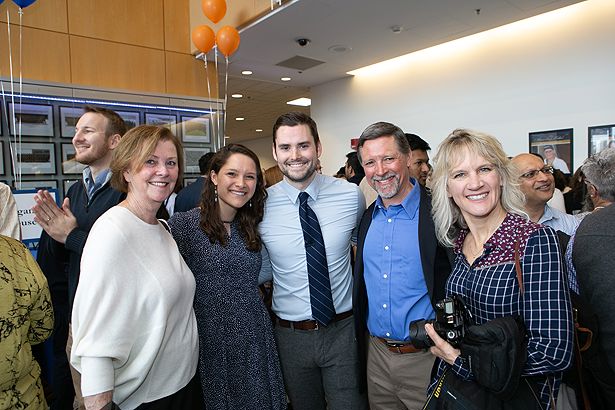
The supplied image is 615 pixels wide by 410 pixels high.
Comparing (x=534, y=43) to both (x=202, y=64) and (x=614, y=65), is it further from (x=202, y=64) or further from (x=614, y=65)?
(x=202, y=64)

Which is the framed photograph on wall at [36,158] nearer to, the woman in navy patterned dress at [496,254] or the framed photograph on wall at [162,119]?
the framed photograph on wall at [162,119]

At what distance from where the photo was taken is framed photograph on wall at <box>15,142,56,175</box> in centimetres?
481

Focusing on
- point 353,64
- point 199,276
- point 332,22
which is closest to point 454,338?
point 199,276

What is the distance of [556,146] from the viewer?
5.62 meters

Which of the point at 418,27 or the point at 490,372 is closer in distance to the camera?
the point at 490,372

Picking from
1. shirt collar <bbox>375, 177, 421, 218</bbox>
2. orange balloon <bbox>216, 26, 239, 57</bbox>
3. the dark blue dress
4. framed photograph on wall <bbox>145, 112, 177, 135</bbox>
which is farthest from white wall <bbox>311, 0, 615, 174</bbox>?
the dark blue dress

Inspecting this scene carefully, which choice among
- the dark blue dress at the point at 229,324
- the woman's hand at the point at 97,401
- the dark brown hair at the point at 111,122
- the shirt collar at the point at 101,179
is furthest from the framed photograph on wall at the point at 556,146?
the woman's hand at the point at 97,401

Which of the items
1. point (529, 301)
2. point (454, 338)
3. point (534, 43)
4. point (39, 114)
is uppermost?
point (534, 43)

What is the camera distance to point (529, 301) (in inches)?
50.0

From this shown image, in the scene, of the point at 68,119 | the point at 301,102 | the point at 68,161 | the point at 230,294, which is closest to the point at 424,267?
the point at 230,294

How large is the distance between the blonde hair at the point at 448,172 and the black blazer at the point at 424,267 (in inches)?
2.8

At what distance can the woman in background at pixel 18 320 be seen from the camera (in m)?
1.29

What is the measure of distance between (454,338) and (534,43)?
19.3 ft

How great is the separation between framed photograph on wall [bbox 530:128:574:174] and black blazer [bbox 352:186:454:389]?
4.57 metres
